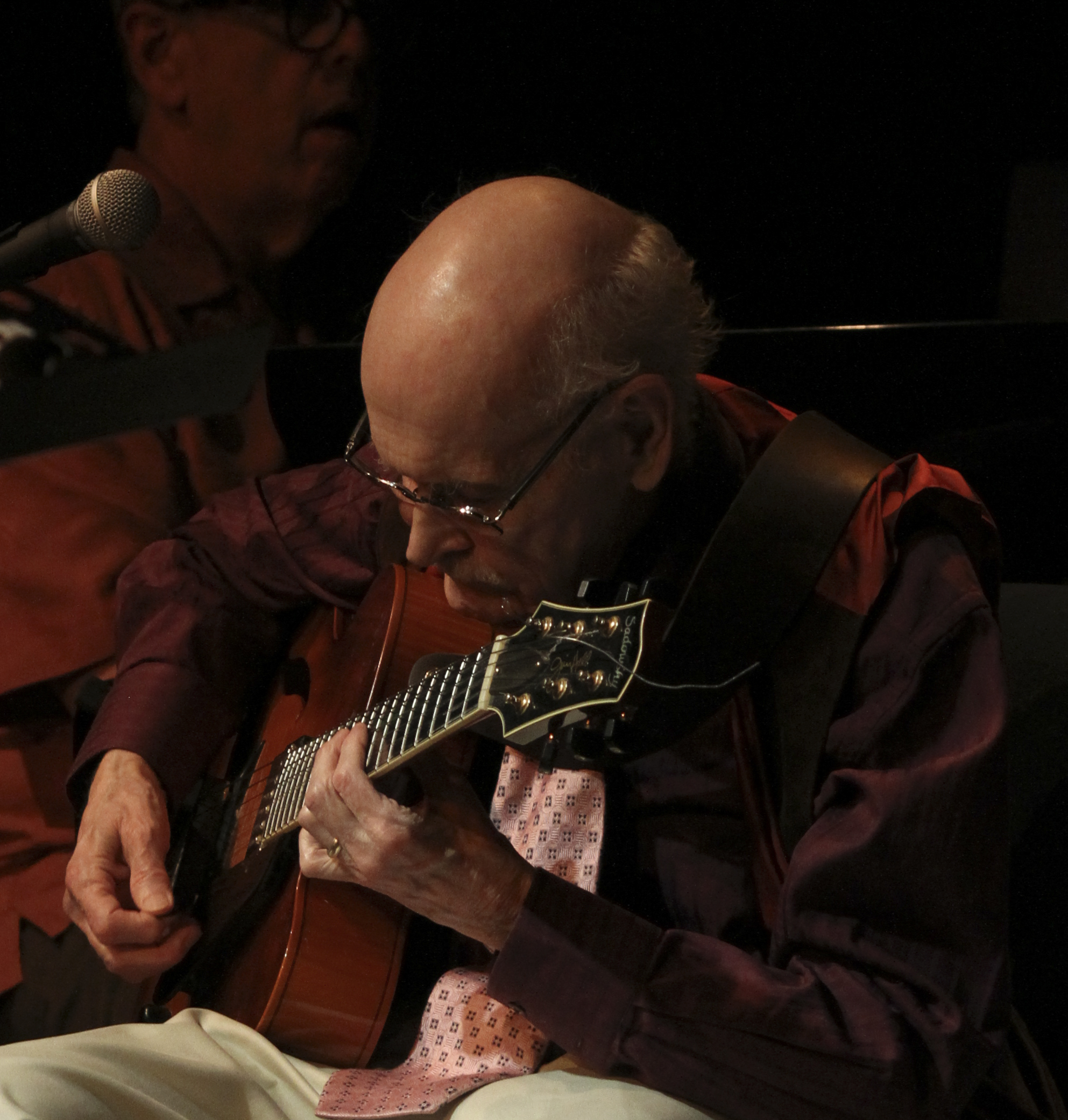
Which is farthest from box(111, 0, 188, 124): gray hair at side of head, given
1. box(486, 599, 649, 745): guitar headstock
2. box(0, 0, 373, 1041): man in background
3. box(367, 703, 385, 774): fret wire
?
box(486, 599, 649, 745): guitar headstock

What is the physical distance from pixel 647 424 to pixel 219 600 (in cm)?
76

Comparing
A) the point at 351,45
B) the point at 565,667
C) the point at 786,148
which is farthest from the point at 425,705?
the point at 351,45

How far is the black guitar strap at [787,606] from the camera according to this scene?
1.03 m

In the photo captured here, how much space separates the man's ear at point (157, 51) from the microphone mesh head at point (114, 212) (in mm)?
900

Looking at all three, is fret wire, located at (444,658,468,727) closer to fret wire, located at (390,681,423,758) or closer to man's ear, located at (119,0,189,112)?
fret wire, located at (390,681,423,758)

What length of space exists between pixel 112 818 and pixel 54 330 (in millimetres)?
692

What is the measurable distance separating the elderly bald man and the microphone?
30 centimetres

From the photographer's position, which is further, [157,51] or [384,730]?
[157,51]

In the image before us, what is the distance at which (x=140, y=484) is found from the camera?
1832 millimetres

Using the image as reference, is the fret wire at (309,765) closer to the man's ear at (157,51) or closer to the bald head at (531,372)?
the bald head at (531,372)

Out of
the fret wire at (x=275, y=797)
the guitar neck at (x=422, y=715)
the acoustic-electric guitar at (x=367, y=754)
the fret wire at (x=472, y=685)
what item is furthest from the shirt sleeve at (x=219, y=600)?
the fret wire at (x=472, y=685)

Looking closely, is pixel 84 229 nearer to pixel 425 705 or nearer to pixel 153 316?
pixel 425 705

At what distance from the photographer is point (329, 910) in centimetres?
124

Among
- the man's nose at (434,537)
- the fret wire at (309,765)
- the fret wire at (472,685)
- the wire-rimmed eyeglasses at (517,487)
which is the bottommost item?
the fret wire at (309,765)
